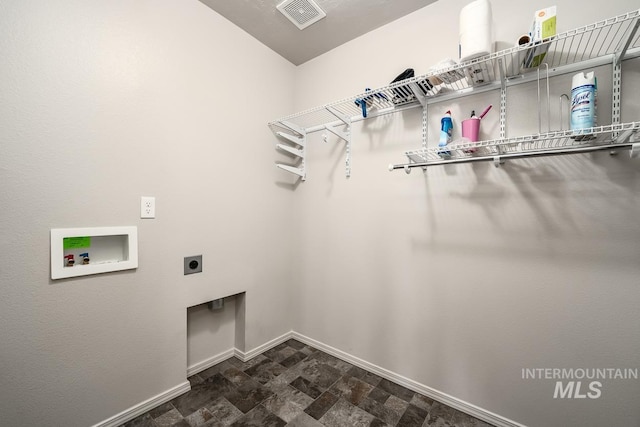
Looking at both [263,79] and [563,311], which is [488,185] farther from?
[263,79]

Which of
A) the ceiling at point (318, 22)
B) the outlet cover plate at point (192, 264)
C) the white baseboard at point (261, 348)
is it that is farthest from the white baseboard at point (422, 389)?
the ceiling at point (318, 22)

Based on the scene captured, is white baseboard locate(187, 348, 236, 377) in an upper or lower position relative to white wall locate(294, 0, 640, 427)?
lower

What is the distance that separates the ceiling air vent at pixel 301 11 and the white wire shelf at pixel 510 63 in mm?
656

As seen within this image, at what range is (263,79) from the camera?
2.10 meters

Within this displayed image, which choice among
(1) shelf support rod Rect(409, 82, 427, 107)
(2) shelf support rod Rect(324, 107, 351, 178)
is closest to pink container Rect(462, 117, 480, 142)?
(1) shelf support rod Rect(409, 82, 427, 107)

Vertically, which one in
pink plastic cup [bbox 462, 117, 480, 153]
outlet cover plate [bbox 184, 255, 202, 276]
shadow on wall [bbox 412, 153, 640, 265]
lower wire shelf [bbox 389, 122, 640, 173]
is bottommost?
outlet cover plate [bbox 184, 255, 202, 276]

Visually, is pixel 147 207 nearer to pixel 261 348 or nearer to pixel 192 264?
pixel 192 264

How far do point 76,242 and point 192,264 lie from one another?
23.1 inches


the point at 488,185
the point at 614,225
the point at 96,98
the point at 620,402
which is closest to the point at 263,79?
the point at 96,98

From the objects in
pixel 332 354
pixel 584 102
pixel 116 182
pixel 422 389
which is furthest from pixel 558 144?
pixel 116 182

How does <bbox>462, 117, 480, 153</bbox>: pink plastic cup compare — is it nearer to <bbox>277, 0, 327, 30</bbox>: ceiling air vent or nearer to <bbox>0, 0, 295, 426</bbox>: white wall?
<bbox>277, 0, 327, 30</bbox>: ceiling air vent

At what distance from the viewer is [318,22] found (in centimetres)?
181

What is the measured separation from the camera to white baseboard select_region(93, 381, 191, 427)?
1336 mm

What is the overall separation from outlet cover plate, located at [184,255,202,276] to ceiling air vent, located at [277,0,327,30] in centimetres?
176
